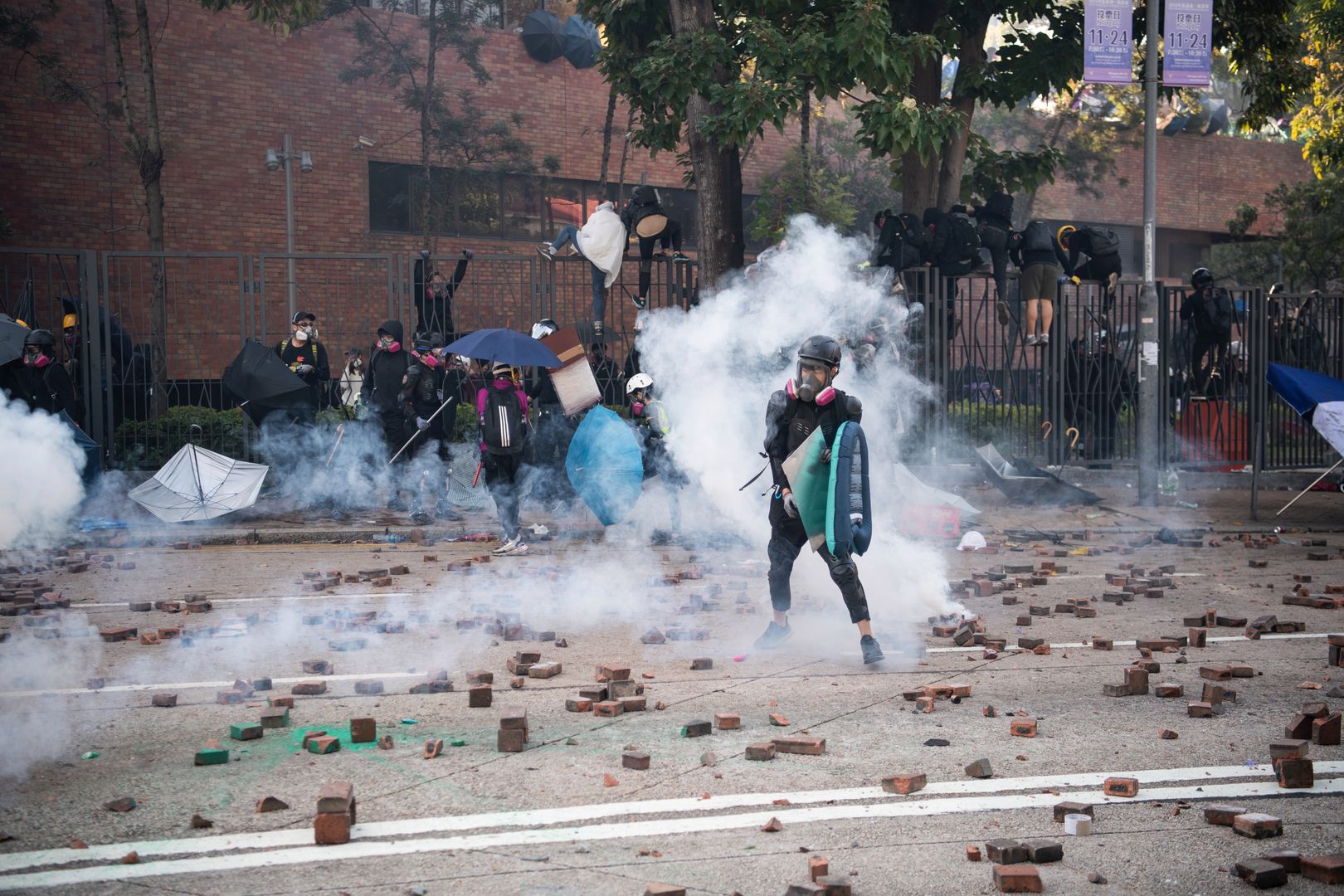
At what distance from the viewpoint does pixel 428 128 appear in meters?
23.2

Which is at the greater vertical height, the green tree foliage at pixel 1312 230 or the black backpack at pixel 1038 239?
the green tree foliage at pixel 1312 230

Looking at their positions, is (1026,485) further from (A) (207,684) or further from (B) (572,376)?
(A) (207,684)

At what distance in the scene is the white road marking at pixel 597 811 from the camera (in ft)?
13.4

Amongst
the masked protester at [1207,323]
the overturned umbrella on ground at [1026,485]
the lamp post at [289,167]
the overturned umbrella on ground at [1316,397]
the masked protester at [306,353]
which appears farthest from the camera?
the lamp post at [289,167]

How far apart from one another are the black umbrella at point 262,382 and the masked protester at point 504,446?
257 centimetres

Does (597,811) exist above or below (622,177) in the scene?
below

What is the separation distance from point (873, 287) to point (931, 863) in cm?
1013

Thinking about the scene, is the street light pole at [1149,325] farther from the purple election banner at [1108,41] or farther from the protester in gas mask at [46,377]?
the protester in gas mask at [46,377]

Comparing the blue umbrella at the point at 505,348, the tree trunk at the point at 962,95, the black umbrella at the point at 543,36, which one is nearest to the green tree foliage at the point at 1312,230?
the tree trunk at the point at 962,95

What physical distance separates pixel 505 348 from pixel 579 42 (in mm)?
15894

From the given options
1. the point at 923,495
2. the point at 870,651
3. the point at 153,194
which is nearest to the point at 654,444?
the point at 923,495

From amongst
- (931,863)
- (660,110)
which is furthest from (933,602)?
(660,110)

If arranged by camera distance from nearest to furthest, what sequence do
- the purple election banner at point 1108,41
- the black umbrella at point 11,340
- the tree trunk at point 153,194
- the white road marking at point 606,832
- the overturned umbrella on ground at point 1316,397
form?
the white road marking at point 606,832 → the black umbrella at point 11,340 → the overturned umbrella on ground at point 1316,397 → the purple election banner at point 1108,41 → the tree trunk at point 153,194

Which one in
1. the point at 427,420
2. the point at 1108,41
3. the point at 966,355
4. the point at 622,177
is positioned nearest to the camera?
the point at 427,420
